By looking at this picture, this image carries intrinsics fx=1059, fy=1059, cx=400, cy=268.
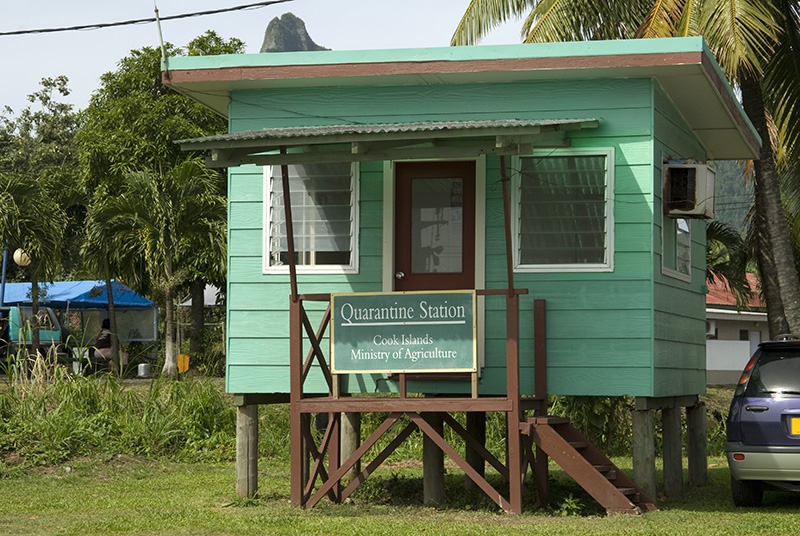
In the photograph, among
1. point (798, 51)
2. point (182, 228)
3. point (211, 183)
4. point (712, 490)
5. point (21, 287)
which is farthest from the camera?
point (21, 287)

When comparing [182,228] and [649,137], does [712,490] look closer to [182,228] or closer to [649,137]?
[649,137]

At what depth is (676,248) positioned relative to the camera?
1098cm

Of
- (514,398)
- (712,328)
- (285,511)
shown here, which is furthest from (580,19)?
(712,328)

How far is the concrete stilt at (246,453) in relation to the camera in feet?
33.8

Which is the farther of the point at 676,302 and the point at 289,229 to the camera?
the point at 676,302

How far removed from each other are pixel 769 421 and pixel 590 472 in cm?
169

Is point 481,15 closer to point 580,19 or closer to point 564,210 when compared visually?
point 580,19

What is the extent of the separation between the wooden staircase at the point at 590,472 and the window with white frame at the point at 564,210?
150cm

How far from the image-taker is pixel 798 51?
1761cm

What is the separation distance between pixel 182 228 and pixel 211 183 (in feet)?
11.4

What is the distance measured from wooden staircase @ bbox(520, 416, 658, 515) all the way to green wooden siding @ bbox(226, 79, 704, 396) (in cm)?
54

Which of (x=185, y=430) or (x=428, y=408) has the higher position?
(x=428, y=408)

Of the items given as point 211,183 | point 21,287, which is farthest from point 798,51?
point 21,287

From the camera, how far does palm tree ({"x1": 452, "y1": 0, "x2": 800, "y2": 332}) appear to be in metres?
16.0
